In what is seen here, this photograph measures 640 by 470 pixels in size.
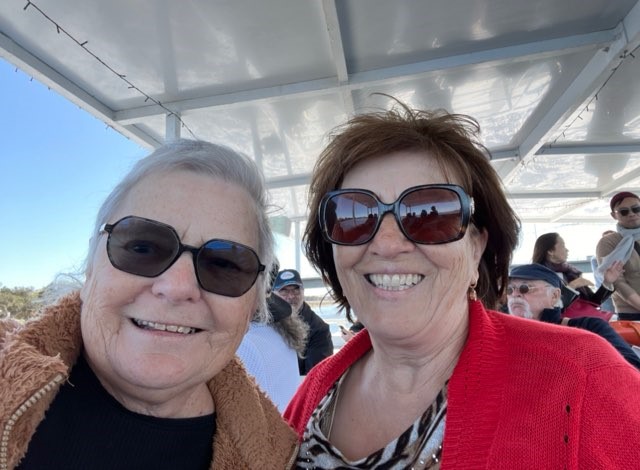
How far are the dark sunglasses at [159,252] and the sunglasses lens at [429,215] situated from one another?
0.53 metres

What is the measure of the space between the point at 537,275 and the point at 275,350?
179cm

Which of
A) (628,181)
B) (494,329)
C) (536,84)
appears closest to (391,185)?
(494,329)

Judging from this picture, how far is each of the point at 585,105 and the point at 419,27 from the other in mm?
2219

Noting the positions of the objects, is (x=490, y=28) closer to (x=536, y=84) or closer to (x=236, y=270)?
(x=536, y=84)

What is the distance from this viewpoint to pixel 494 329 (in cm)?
122

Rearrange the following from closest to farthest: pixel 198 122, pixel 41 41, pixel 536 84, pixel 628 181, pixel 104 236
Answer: pixel 104 236
pixel 41 41
pixel 536 84
pixel 198 122
pixel 628 181

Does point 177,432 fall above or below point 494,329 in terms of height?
below

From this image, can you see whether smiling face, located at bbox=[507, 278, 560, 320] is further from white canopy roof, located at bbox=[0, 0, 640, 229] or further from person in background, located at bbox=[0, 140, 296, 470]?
person in background, located at bbox=[0, 140, 296, 470]

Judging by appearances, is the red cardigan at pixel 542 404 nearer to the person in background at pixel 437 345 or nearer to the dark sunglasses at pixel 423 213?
the person in background at pixel 437 345

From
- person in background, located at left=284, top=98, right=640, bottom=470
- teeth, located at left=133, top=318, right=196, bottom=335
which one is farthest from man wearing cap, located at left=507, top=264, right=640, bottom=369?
teeth, located at left=133, top=318, right=196, bottom=335

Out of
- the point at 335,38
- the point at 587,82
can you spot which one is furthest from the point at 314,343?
the point at 587,82

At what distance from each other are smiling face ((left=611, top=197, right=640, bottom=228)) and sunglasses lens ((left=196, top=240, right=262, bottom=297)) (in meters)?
3.84

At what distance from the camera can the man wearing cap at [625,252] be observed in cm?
352

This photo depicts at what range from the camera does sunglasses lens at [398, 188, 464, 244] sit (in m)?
1.22
